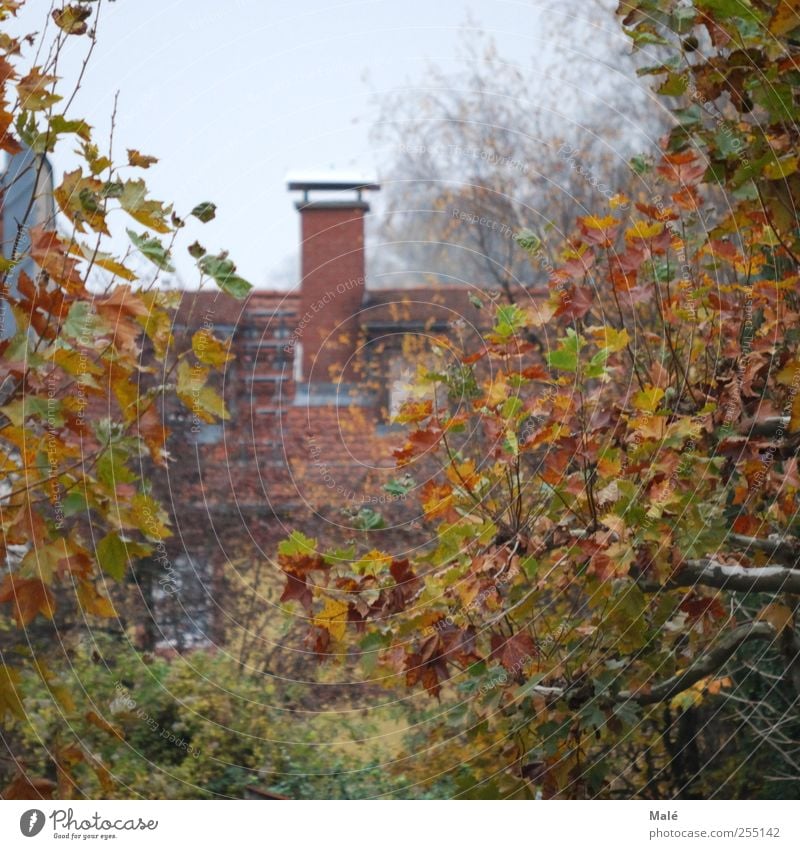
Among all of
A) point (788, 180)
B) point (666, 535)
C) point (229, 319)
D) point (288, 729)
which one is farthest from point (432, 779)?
point (229, 319)

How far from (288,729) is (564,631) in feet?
8.12

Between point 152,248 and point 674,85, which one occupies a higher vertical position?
point 674,85

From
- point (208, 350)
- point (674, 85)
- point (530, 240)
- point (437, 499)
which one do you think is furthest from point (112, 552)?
point (674, 85)

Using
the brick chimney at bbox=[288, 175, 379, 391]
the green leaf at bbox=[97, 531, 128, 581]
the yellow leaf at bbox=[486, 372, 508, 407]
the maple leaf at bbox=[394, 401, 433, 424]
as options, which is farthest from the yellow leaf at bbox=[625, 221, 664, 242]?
the brick chimney at bbox=[288, 175, 379, 391]

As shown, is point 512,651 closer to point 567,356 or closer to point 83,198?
point 567,356

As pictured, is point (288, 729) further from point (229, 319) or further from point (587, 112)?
point (587, 112)

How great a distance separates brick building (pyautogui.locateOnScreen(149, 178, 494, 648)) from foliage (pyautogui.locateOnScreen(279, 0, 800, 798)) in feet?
7.50

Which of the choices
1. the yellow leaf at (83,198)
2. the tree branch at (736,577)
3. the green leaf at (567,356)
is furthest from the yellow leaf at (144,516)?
the tree branch at (736,577)

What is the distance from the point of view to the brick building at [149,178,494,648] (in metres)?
5.86

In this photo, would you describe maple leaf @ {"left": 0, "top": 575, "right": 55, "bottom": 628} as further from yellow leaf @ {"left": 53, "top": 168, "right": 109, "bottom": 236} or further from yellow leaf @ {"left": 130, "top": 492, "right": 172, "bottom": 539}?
yellow leaf @ {"left": 53, "top": 168, "right": 109, "bottom": 236}

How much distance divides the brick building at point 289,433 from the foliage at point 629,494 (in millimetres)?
2287

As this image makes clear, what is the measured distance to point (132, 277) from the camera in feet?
7.61

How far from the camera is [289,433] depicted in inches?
255

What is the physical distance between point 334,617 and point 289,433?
3780 mm
